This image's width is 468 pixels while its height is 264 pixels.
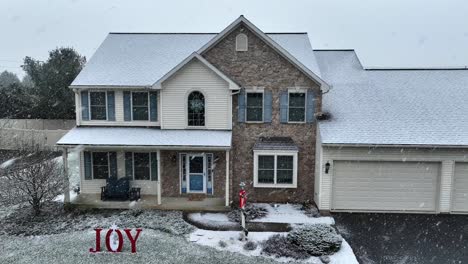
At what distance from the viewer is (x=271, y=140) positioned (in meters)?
16.5

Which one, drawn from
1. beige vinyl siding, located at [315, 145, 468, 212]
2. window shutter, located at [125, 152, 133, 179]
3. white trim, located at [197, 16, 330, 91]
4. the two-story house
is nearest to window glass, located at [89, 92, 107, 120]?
the two-story house

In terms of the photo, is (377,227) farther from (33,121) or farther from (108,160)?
(33,121)

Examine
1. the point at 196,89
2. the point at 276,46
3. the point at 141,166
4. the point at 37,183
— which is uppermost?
the point at 276,46

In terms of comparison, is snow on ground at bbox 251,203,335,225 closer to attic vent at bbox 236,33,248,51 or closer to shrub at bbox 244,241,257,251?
shrub at bbox 244,241,257,251

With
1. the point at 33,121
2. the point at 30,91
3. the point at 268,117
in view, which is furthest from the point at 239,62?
the point at 30,91

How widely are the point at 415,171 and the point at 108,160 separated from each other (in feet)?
41.0

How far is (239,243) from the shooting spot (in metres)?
12.5

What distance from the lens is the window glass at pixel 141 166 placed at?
55.8 feet

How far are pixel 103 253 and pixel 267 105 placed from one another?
27.7ft

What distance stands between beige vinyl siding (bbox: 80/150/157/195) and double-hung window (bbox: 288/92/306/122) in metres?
6.47

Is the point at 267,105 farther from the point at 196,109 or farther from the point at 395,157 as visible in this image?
the point at 395,157

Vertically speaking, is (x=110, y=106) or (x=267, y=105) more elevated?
(x=267, y=105)

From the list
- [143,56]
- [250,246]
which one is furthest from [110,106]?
[250,246]

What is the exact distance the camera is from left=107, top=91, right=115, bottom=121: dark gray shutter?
17.0 m
